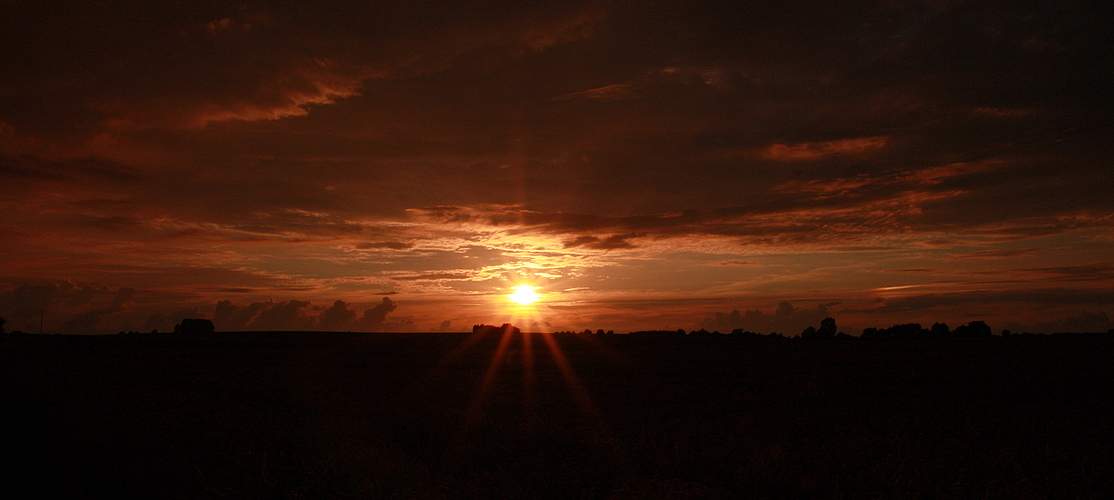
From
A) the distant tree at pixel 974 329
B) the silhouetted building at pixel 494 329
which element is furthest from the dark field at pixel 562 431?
the silhouetted building at pixel 494 329

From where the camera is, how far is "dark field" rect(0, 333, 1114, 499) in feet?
40.6

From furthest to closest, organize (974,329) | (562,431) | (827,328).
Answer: (827,328)
(974,329)
(562,431)

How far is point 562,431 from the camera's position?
665 inches

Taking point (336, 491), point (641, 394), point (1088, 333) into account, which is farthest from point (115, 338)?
point (1088, 333)

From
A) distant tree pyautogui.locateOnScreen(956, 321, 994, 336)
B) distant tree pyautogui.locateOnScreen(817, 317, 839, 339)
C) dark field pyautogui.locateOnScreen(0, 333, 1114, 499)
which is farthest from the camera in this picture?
distant tree pyautogui.locateOnScreen(817, 317, 839, 339)

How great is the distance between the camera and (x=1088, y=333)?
47.0 meters

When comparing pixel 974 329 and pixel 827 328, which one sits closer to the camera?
pixel 974 329

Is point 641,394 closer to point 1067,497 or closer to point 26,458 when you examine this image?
point 1067,497

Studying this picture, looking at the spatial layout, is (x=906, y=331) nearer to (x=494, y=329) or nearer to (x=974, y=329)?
(x=974, y=329)

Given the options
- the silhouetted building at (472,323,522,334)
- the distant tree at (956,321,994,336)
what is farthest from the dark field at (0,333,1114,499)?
the silhouetted building at (472,323,522,334)

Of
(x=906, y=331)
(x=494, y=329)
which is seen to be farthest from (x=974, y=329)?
(x=494, y=329)

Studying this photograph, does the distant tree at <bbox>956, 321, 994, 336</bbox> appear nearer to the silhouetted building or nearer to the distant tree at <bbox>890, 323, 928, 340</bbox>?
the distant tree at <bbox>890, 323, 928, 340</bbox>

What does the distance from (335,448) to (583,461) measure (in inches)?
212

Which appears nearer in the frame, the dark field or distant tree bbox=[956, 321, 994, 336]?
the dark field
